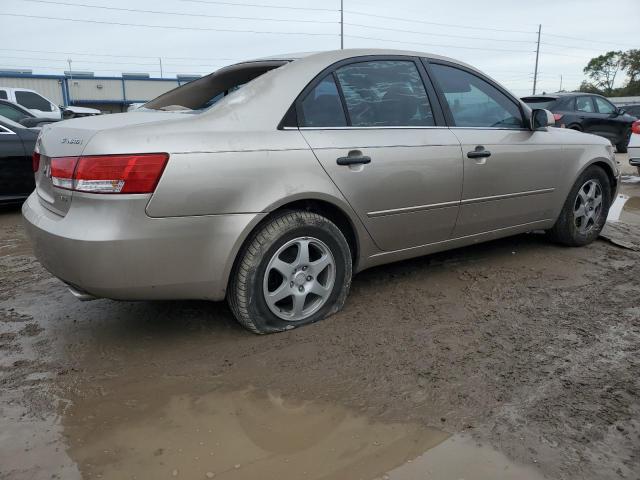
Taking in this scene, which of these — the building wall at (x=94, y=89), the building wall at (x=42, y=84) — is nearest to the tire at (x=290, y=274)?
the building wall at (x=42, y=84)

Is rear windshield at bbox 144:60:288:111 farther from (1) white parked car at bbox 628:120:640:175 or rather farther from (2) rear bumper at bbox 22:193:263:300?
(1) white parked car at bbox 628:120:640:175

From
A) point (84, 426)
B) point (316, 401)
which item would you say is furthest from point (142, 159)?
point (316, 401)

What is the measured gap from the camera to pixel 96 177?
2525 mm

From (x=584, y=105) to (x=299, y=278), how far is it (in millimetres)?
12655

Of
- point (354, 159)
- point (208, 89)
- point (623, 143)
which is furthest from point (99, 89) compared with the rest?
point (354, 159)

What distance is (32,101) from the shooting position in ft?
50.5

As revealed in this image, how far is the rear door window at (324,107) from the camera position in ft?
10.1

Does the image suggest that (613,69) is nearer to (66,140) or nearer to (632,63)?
(632,63)

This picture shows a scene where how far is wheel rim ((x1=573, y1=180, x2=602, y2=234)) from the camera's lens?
474 centimetres

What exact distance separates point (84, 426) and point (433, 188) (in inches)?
94.4

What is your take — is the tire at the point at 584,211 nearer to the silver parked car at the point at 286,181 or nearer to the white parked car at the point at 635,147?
the silver parked car at the point at 286,181

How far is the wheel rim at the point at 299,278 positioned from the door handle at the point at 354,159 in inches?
18.4

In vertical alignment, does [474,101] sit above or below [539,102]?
above

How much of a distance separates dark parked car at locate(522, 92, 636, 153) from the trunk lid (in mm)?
10664
